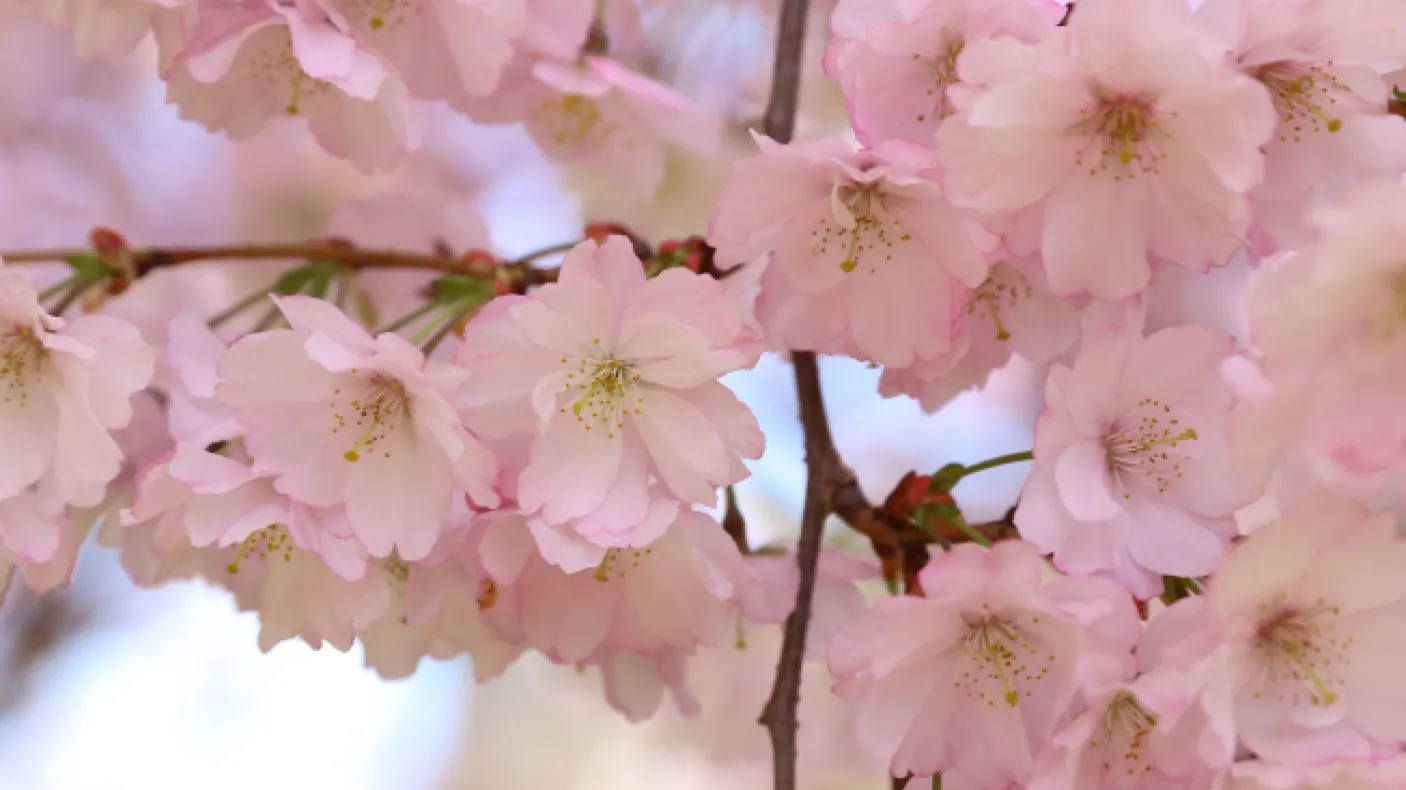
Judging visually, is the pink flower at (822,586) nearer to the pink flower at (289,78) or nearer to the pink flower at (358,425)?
the pink flower at (358,425)

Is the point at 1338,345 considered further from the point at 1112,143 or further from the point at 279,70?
the point at 279,70

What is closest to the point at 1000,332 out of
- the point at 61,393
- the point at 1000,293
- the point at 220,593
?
the point at 1000,293

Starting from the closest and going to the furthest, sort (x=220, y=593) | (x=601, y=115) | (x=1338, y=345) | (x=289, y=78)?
(x=1338, y=345), (x=289, y=78), (x=601, y=115), (x=220, y=593)

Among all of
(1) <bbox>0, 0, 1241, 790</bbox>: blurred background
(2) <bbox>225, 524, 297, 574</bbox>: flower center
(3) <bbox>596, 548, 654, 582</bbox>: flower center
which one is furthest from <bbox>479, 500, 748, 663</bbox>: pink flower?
(1) <bbox>0, 0, 1241, 790</bbox>: blurred background

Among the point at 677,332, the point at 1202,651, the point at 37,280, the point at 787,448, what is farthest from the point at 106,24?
the point at 787,448

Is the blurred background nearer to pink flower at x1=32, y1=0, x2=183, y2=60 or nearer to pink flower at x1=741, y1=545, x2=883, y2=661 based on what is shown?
pink flower at x1=741, y1=545, x2=883, y2=661

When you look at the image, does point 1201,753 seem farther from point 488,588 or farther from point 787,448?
point 787,448
